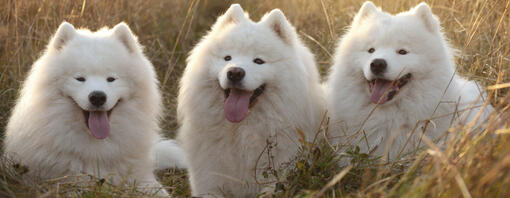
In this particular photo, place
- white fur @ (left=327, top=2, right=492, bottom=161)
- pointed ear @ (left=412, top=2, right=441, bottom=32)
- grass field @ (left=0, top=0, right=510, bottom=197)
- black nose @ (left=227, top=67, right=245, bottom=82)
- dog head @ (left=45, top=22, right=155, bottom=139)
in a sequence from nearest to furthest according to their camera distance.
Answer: grass field @ (left=0, top=0, right=510, bottom=197) → black nose @ (left=227, top=67, right=245, bottom=82) → dog head @ (left=45, top=22, right=155, bottom=139) → white fur @ (left=327, top=2, right=492, bottom=161) → pointed ear @ (left=412, top=2, right=441, bottom=32)

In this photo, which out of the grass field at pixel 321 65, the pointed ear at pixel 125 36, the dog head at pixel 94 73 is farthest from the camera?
the pointed ear at pixel 125 36

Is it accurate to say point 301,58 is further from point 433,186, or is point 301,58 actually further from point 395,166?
point 433,186

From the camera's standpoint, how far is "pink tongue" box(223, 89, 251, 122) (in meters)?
4.07

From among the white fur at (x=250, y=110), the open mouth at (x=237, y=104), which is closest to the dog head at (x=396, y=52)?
the white fur at (x=250, y=110)

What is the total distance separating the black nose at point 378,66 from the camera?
400 centimetres

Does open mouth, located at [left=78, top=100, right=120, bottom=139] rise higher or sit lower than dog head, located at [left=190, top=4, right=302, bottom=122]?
lower

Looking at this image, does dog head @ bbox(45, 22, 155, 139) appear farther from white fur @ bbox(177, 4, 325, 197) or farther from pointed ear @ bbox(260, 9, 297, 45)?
pointed ear @ bbox(260, 9, 297, 45)

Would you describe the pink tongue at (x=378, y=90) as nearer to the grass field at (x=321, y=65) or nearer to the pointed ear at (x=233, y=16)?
the grass field at (x=321, y=65)

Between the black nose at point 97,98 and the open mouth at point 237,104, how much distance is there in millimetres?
910

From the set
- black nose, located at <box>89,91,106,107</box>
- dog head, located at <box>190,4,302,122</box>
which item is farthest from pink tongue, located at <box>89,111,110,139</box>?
dog head, located at <box>190,4,302,122</box>

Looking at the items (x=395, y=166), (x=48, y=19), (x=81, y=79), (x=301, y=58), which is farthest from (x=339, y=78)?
(x=48, y=19)

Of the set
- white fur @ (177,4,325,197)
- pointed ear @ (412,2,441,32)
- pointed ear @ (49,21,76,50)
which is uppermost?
pointed ear @ (49,21,76,50)

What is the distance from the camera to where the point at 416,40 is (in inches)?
166

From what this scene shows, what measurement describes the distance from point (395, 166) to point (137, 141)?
2.05 m
